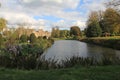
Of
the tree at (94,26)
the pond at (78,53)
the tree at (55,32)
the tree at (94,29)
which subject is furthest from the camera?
→ the tree at (55,32)

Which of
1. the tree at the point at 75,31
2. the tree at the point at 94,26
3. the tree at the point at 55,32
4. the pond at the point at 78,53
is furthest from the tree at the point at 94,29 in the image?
the tree at the point at 55,32

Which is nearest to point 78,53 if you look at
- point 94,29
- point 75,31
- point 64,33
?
point 94,29

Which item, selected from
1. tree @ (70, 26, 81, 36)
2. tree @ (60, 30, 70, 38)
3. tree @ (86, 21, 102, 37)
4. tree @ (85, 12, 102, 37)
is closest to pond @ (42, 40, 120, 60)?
tree @ (86, 21, 102, 37)

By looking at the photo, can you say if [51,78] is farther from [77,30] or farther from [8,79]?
[77,30]

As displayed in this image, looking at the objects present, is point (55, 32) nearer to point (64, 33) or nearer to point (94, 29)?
point (64, 33)

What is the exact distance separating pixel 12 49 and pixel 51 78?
8258mm

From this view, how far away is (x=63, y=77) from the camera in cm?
808

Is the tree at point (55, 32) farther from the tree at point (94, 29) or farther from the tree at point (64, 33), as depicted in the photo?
the tree at point (94, 29)

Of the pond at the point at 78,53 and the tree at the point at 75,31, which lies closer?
the pond at the point at 78,53

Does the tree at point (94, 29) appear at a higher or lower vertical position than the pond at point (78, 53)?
higher

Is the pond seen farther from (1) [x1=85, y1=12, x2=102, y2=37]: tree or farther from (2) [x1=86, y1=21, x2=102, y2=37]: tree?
(1) [x1=85, y1=12, x2=102, y2=37]: tree

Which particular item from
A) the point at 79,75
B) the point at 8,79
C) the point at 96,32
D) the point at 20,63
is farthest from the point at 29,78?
the point at 96,32

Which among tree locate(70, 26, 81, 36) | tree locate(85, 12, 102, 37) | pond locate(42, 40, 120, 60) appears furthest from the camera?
tree locate(70, 26, 81, 36)

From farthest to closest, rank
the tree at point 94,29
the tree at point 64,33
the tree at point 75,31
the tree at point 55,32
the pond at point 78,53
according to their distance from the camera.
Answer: the tree at point 64,33
the tree at point 55,32
the tree at point 75,31
the tree at point 94,29
the pond at point 78,53
